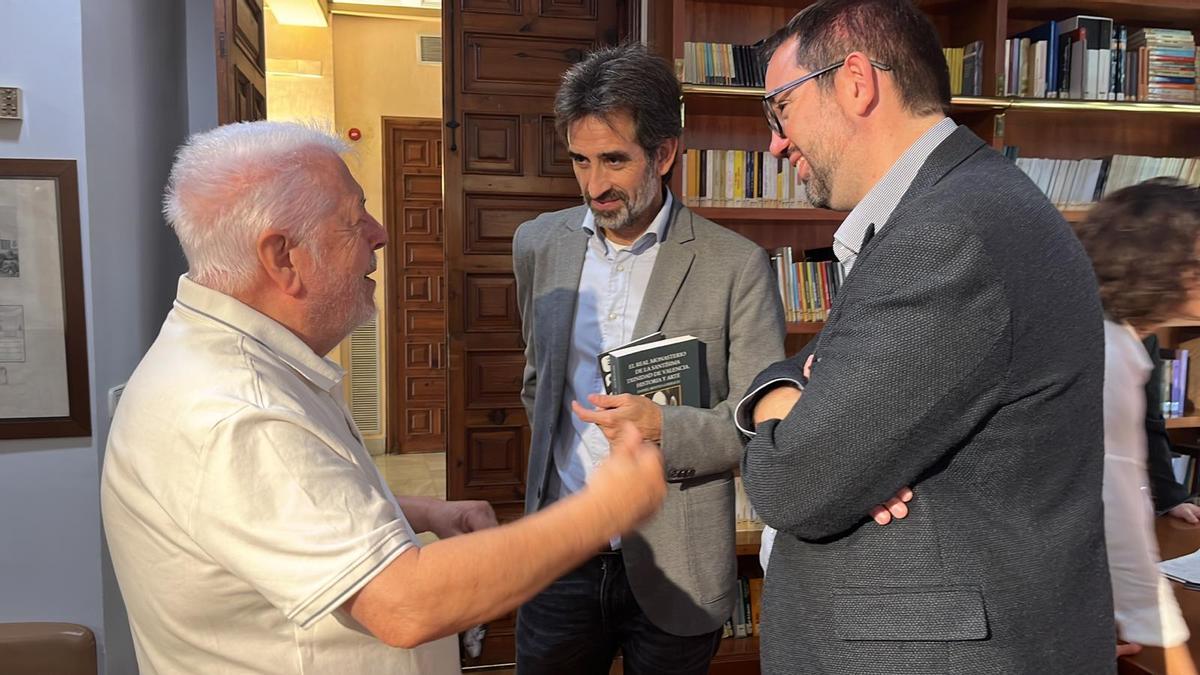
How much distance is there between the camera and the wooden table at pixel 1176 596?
1625 millimetres

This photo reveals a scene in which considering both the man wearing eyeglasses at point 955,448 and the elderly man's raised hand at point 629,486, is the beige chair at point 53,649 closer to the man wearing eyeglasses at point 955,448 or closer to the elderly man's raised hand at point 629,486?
the elderly man's raised hand at point 629,486

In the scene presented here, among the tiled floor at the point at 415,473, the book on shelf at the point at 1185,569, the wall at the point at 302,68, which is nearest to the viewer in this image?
the book on shelf at the point at 1185,569

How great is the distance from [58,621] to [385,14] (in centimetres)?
613

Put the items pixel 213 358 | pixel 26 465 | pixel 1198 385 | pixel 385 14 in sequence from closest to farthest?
1. pixel 213 358
2. pixel 26 465
3. pixel 1198 385
4. pixel 385 14

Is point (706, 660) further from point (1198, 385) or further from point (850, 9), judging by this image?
point (1198, 385)

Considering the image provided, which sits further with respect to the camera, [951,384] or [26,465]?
[26,465]

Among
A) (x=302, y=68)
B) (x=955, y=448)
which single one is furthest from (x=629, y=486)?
(x=302, y=68)

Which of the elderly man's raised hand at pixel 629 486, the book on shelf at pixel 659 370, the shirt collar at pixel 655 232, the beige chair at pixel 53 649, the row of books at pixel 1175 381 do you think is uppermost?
the shirt collar at pixel 655 232

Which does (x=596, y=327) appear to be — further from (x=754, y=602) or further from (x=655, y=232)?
(x=754, y=602)

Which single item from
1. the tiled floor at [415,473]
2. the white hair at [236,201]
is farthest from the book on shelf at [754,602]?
the tiled floor at [415,473]

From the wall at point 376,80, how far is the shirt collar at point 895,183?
6.57m

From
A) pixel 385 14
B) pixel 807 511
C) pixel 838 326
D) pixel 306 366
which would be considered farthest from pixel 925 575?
pixel 385 14

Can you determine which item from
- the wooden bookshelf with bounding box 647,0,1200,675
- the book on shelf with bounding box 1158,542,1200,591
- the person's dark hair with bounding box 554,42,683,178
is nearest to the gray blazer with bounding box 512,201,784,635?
the person's dark hair with bounding box 554,42,683,178

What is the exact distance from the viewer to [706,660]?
1819mm
